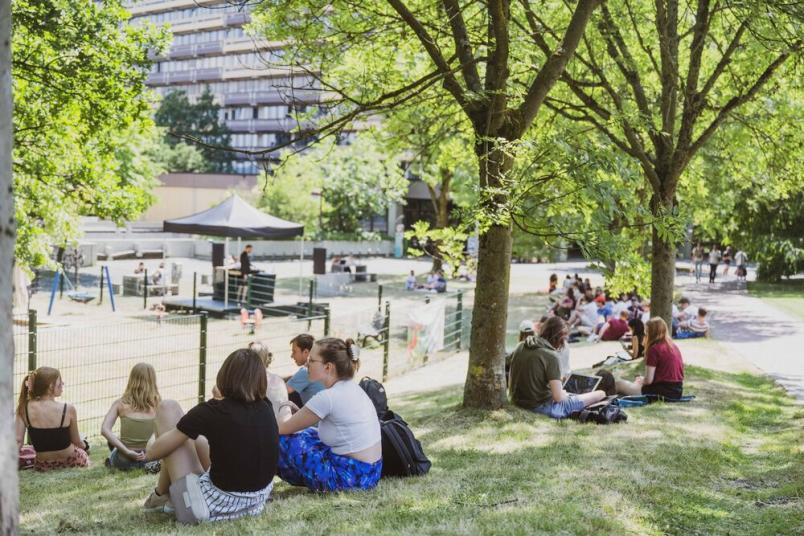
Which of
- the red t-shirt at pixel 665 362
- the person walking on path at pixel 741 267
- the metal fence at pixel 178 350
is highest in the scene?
the person walking on path at pixel 741 267

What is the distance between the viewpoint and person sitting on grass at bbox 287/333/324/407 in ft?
26.0

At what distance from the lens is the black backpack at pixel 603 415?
887cm

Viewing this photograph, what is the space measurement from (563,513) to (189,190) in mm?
63574

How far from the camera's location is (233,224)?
77.8 ft

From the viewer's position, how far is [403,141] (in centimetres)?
1341

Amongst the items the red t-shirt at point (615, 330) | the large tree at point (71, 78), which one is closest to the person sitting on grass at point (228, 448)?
the large tree at point (71, 78)

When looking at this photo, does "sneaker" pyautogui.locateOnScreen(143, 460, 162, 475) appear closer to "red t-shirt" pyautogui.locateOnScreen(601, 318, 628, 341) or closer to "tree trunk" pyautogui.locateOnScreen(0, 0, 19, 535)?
"tree trunk" pyautogui.locateOnScreen(0, 0, 19, 535)

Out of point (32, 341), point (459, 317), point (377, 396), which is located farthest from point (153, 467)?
point (459, 317)

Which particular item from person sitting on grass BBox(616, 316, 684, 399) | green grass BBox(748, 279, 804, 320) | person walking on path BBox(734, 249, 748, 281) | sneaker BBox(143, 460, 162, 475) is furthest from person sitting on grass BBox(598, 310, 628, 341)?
person walking on path BBox(734, 249, 748, 281)

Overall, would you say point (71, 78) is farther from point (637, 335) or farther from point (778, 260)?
point (778, 260)

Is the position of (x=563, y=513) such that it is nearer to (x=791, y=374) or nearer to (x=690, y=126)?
(x=690, y=126)

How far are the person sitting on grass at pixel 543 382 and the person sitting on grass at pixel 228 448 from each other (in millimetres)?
4477

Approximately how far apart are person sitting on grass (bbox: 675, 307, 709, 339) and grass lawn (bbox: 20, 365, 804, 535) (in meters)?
9.41

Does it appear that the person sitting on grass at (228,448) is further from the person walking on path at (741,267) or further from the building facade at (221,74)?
the building facade at (221,74)
